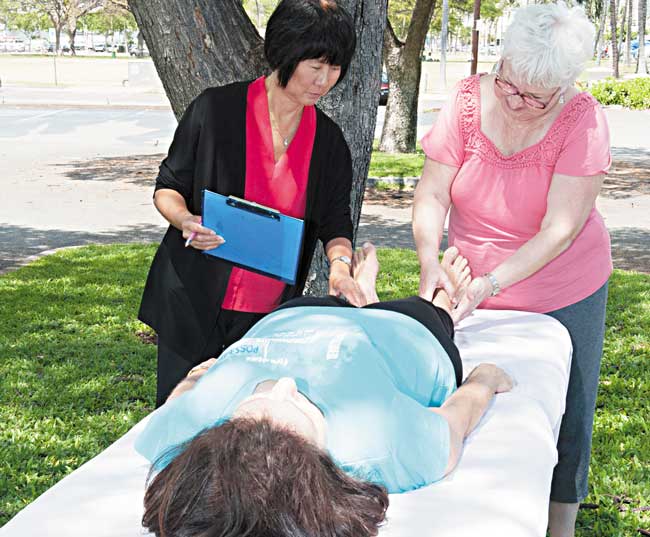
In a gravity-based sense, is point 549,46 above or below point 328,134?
above

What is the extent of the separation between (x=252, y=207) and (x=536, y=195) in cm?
92

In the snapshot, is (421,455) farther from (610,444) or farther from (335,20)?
(610,444)

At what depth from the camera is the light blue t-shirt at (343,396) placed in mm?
1976

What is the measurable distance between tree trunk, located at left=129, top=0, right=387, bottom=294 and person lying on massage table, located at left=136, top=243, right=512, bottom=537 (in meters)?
1.54

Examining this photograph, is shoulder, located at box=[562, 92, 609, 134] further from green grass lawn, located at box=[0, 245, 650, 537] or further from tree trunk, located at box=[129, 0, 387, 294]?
green grass lawn, located at box=[0, 245, 650, 537]

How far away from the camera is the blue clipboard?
273cm

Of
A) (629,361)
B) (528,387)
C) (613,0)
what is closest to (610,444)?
(629,361)

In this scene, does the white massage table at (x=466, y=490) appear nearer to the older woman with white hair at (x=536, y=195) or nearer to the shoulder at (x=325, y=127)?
the older woman with white hair at (x=536, y=195)

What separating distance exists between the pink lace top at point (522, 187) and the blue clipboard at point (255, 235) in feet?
2.03

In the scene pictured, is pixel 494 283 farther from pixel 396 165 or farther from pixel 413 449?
pixel 396 165

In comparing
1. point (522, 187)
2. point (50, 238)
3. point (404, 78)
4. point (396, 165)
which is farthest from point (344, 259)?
point (404, 78)

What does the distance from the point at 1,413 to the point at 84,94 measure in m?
27.9

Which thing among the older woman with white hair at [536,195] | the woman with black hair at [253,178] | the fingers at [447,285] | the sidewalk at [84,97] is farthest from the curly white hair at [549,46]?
the sidewalk at [84,97]

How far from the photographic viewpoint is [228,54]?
3.87 m
